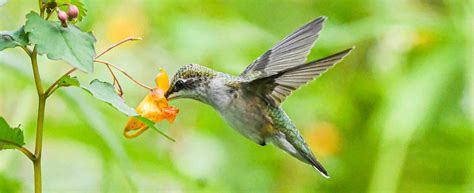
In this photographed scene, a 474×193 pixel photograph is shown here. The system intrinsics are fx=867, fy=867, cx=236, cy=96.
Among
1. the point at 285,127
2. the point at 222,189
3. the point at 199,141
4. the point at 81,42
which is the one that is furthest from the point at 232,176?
the point at 81,42

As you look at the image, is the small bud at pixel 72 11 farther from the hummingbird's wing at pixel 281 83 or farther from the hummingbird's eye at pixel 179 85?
the hummingbird's wing at pixel 281 83

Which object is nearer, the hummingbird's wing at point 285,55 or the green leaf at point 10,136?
the green leaf at point 10,136

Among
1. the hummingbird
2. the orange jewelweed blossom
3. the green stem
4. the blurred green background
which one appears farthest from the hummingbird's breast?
the green stem

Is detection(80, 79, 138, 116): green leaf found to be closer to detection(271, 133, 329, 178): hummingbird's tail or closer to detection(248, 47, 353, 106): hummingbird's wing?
detection(248, 47, 353, 106): hummingbird's wing

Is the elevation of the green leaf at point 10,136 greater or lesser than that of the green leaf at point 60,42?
lesser

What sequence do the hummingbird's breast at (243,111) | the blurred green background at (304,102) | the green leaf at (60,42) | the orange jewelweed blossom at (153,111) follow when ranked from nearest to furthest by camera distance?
the green leaf at (60,42) → the orange jewelweed blossom at (153,111) → the hummingbird's breast at (243,111) → the blurred green background at (304,102)

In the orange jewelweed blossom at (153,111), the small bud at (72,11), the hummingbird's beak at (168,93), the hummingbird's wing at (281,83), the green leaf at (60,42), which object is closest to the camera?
the green leaf at (60,42)

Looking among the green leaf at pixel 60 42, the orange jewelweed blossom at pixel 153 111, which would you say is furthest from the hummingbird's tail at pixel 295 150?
the green leaf at pixel 60 42
